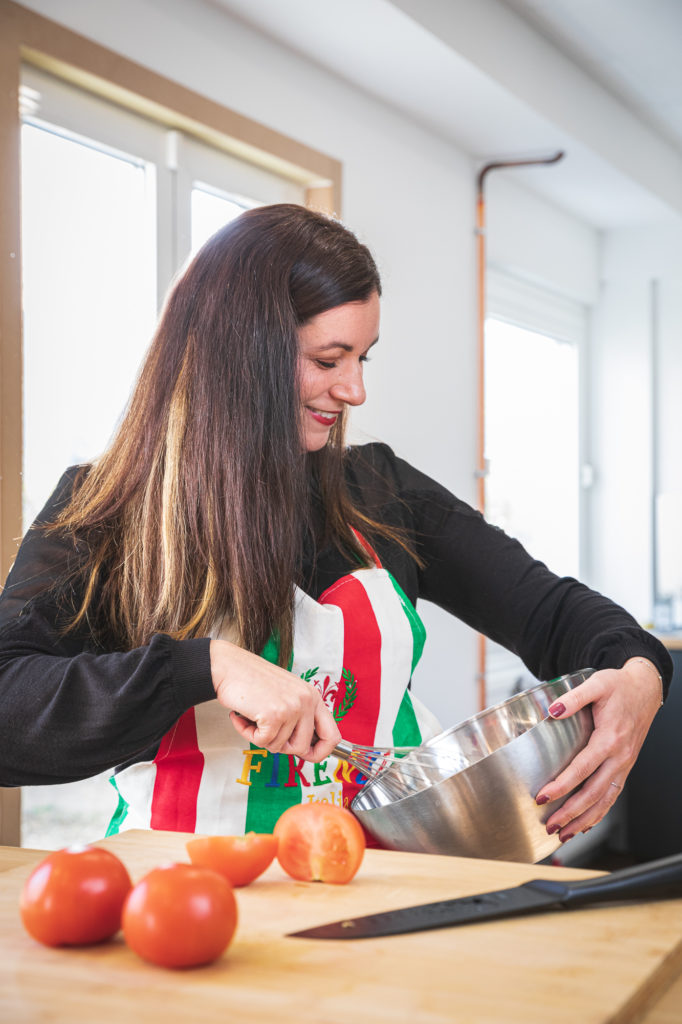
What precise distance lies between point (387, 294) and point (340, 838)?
2027 millimetres

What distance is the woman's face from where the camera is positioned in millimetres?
1156

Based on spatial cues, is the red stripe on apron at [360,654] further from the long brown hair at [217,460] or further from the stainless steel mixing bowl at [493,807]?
the stainless steel mixing bowl at [493,807]

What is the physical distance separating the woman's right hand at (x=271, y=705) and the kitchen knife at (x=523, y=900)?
0.19m

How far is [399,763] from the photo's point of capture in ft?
3.58

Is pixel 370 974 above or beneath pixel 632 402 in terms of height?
beneath

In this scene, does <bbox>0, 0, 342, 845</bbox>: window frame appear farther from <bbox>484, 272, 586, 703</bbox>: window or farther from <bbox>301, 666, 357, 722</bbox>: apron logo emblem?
<bbox>484, 272, 586, 703</bbox>: window

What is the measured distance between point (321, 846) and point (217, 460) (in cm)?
46

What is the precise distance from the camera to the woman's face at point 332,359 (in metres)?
1.16

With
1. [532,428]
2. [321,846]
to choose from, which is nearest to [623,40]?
[532,428]

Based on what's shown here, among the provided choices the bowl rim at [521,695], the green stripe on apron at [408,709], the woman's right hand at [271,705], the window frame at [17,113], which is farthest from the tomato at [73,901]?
the window frame at [17,113]

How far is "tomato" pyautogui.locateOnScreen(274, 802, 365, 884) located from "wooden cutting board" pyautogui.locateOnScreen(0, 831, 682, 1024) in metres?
0.04

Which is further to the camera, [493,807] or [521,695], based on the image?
[521,695]

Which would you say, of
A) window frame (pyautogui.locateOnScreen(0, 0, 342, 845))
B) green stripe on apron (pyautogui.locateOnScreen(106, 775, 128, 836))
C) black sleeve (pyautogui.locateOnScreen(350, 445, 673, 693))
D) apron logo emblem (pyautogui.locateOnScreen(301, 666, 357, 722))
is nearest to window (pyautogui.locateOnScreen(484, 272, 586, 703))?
window frame (pyautogui.locateOnScreen(0, 0, 342, 845))

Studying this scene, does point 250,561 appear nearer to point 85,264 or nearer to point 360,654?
point 360,654
